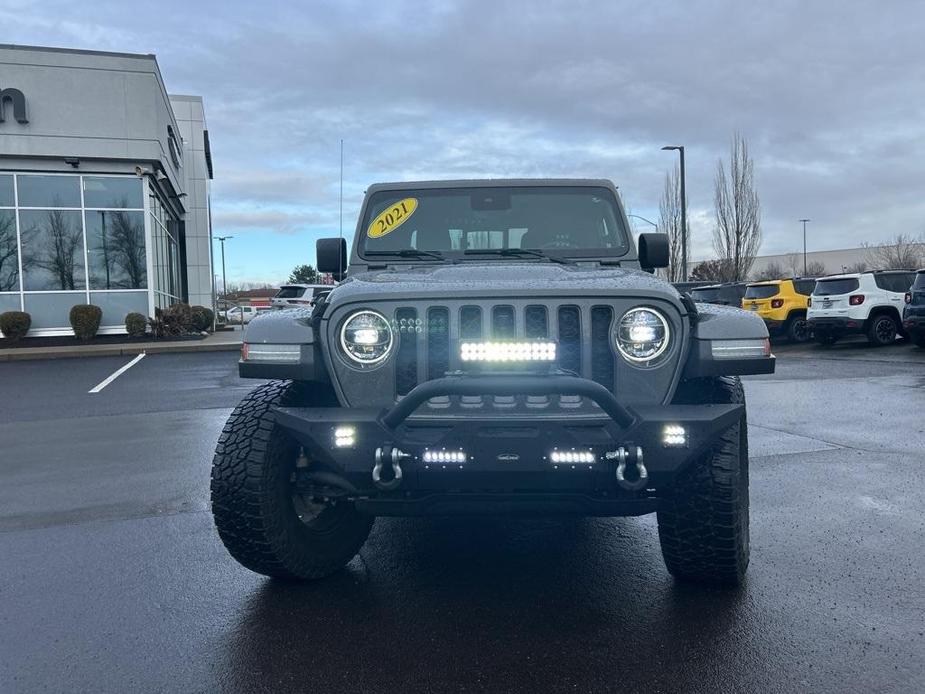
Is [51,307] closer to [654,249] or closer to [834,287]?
[834,287]

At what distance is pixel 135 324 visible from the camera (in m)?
20.2

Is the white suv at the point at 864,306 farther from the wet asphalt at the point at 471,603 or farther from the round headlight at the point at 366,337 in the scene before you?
the round headlight at the point at 366,337

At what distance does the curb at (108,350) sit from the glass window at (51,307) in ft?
5.97

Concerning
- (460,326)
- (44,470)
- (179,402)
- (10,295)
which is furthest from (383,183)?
(10,295)

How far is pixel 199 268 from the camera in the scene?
126 ft

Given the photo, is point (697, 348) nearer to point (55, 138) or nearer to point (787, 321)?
point (787, 321)

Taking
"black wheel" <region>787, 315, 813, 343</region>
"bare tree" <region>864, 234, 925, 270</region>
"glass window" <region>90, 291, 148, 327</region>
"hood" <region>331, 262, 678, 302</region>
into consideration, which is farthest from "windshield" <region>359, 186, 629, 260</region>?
"bare tree" <region>864, 234, 925, 270</region>

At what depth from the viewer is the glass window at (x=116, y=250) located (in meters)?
20.9

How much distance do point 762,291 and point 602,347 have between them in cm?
1832

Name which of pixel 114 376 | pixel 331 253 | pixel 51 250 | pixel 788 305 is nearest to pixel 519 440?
pixel 331 253

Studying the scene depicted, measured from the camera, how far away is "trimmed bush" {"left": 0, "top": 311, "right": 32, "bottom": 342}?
1912 centimetres

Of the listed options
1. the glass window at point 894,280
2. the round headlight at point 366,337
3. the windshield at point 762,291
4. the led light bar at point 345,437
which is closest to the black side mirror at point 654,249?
the round headlight at point 366,337

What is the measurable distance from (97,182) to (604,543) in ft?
68.6

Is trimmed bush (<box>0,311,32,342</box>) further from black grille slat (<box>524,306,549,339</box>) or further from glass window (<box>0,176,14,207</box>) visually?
black grille slat (<box>524,306,549,339</box>)
